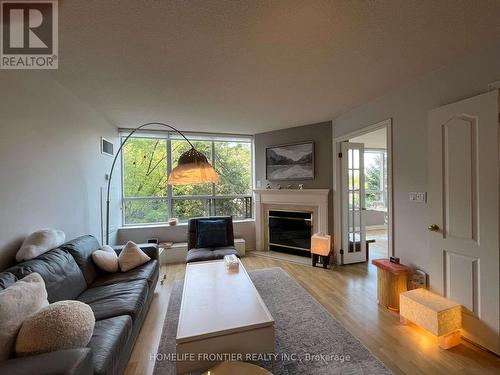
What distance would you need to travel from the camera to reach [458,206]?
1936 millimetres

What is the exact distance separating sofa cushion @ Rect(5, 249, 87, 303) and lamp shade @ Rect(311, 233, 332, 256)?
3042 millimetres

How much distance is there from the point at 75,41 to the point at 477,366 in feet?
12.8

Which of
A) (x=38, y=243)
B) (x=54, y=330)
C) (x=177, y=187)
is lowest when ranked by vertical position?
(x=54, y=330)

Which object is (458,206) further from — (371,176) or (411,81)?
(371,176)

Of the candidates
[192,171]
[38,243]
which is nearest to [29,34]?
[192,171]

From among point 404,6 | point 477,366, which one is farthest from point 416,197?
point 404,6

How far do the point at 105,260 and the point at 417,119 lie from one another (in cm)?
374

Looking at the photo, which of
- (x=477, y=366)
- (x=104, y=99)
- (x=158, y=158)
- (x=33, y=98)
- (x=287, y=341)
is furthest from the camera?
(x=158, y=158)

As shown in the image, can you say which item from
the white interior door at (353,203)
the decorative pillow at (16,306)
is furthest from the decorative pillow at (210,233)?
the decorative pillow at (16,306)

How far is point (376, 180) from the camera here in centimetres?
676

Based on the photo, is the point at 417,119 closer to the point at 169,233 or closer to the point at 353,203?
the point at 353,203

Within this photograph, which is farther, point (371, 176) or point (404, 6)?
point (371, 176)

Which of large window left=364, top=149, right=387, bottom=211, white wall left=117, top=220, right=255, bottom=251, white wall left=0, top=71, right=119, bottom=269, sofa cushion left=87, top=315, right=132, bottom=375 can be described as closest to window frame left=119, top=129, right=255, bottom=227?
white wall left=117, top=220, right=255, bottom=251

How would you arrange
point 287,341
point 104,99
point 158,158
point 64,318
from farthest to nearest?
point 158,158 < point 104,99 < point 287,341 < point 64,318
